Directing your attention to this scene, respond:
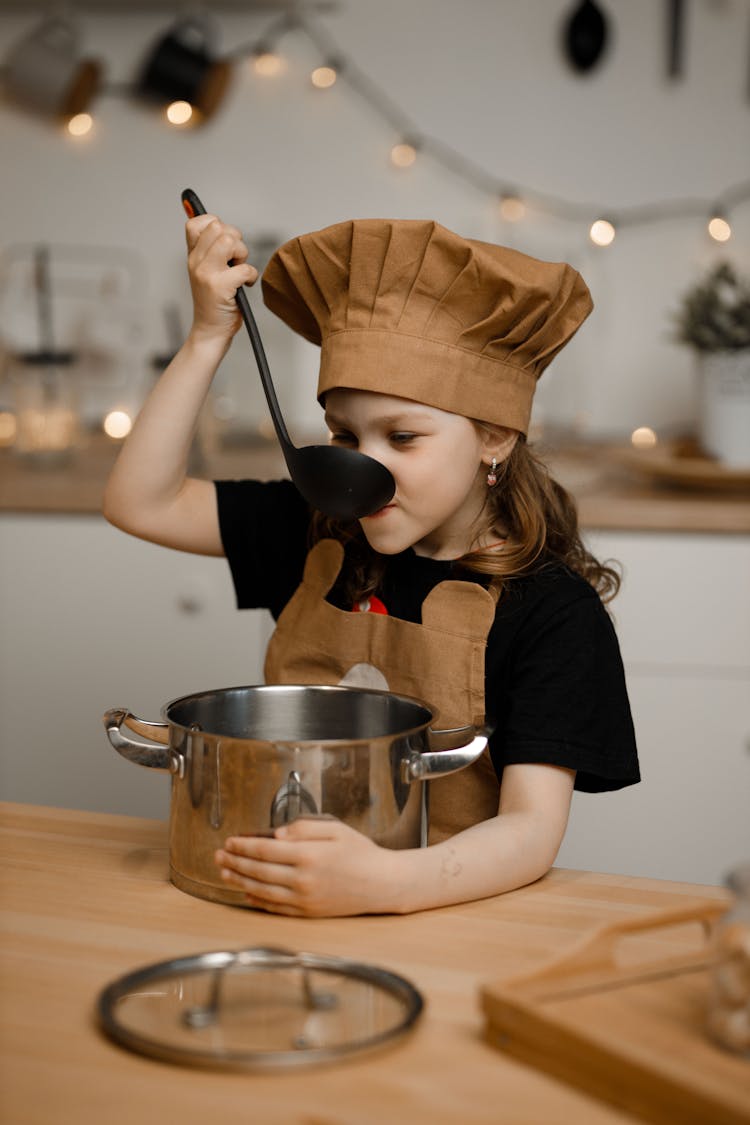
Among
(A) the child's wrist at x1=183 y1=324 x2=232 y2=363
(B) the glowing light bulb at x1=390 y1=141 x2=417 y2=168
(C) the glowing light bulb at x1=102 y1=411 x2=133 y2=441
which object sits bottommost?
(A) the child's wrist at x1=183 y1=324 x2=232 y2=363

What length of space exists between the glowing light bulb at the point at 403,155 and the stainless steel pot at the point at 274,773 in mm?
1521

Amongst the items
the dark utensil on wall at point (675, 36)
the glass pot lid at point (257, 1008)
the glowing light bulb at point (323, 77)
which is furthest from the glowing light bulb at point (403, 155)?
the glass pot lid at point (257, 1008)

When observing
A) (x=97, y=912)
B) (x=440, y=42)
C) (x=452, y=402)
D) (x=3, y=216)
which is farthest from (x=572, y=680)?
(x=3, y=216)

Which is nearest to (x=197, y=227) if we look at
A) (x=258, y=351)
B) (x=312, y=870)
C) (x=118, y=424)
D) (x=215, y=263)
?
(x=215, y=263)

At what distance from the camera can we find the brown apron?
0.95 m

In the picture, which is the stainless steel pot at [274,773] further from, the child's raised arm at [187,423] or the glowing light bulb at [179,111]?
the glowing light bulb at [179,111]

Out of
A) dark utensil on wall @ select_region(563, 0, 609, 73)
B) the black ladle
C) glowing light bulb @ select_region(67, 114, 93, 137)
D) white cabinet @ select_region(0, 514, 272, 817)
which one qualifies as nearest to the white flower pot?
dark utensil on wall @ select_region(563, 0, 609, 73)

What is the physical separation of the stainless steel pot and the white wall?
139cm

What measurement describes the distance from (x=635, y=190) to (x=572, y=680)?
1395 millimetres

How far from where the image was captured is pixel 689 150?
2.08 metres

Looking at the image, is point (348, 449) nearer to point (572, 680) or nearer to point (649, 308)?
point (572, 680)

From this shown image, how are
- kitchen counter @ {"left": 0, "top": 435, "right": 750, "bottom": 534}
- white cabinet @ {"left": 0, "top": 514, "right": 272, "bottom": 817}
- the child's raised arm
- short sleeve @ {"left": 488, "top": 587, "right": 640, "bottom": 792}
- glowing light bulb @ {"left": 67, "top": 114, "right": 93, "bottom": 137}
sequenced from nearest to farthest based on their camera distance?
short sleeve @ {"left": 488, "top": 587, "right": 640, "bottom": 792}, the child's raised arm, kitchen counter @ {"left": 0, "top": 435, "right": 750, "bottom": 534}, white cabinet @ {"left": 0, "top": 514, "right": 272, "bottom": 817}, glowing light bulb @ {"left": 67, "top": 114, "right": 93, "bottom": 137}

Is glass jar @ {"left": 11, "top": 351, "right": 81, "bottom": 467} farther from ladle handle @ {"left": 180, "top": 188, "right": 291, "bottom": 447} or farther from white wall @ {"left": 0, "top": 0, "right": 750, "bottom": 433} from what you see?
ladle handle @ {"left": 180, "top": 188, "right": 291, "bottom": 447}

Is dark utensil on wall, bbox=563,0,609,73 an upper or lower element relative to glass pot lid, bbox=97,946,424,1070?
upper
